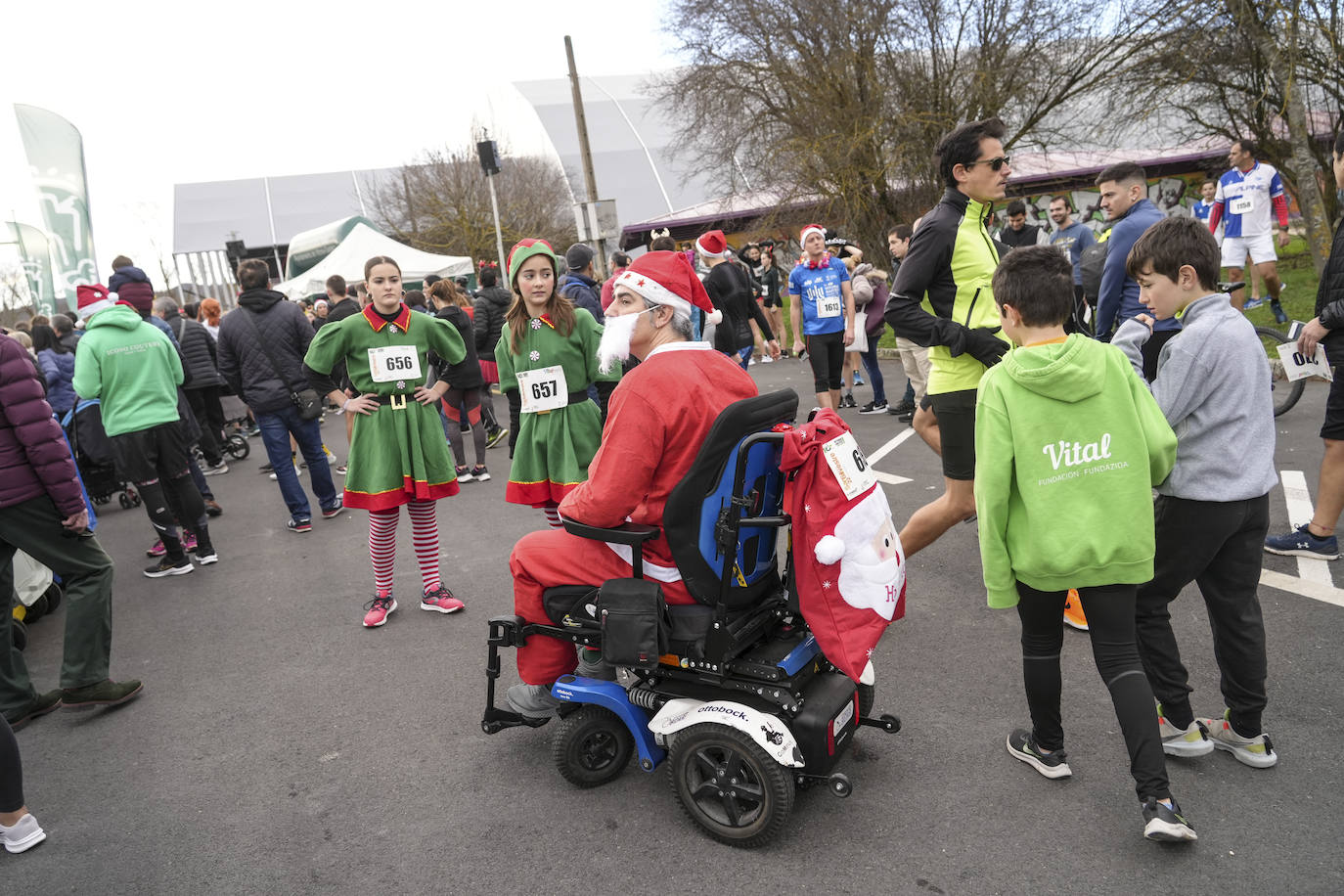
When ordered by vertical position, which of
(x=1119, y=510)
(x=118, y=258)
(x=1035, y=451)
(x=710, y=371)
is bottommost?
(x=1119, y=510)

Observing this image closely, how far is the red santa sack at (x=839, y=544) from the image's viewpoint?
2.58 meters

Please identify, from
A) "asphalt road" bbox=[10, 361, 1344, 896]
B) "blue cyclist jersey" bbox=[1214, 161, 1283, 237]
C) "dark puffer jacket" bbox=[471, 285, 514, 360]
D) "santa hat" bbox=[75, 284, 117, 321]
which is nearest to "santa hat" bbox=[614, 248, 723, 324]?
"asphalt road" bbox=[10, 361, 1344, 896]

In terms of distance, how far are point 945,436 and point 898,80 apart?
52.0 feet

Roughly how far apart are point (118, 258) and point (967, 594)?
7640 mm

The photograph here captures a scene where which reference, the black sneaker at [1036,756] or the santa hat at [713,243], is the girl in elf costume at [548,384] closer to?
the black sneaker at [1036,756]

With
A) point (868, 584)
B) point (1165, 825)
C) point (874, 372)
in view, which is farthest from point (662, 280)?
point (874, 372)

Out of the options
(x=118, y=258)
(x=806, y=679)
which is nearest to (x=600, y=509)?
(x=806, y=679)

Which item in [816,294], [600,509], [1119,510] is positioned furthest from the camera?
[816,294]

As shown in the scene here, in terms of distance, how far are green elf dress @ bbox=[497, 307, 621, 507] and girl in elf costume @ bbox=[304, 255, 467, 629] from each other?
2.30ft

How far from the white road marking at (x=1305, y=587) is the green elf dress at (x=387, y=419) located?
4.25 m

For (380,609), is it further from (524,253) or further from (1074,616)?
(1074,616)

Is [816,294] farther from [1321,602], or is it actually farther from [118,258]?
[118,258]

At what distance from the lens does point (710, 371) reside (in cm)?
286

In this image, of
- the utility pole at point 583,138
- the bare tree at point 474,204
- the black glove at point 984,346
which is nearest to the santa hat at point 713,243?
the black glove at point 984,346
